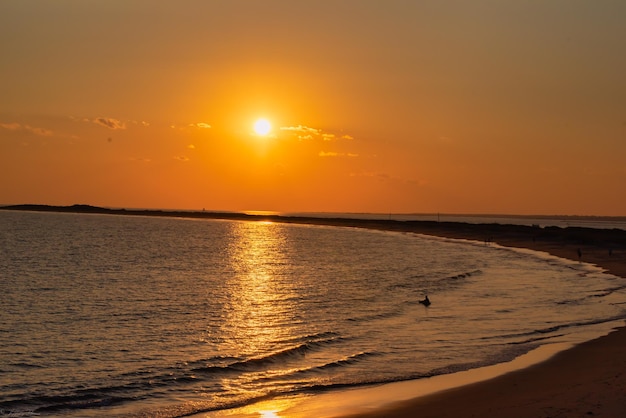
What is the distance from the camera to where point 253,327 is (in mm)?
29594

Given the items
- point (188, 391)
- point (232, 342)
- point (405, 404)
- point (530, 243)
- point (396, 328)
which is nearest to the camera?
point (405, 404)

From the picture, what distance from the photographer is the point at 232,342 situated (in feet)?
86.2

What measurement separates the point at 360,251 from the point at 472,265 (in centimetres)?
2455

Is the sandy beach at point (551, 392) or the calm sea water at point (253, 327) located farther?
the calm sea water at point (253, 327)

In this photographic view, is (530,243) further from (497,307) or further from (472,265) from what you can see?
(497,307)

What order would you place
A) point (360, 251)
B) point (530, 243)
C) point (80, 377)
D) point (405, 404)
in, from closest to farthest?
point (405, 404) < point (80, 377) < point (360, 251) < point (530, 243)

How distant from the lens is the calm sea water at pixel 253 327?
766 inches

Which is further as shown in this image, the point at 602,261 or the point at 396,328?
the point at 602,261

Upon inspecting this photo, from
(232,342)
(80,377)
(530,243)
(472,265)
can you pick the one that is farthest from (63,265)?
(530,243)

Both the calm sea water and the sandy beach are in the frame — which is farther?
the calm sea water

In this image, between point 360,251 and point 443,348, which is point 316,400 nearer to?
point 443,348

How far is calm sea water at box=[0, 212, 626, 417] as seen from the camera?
1947 centimetres

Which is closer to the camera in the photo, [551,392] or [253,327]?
[551,392]

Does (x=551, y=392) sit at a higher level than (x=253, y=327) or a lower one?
higher
